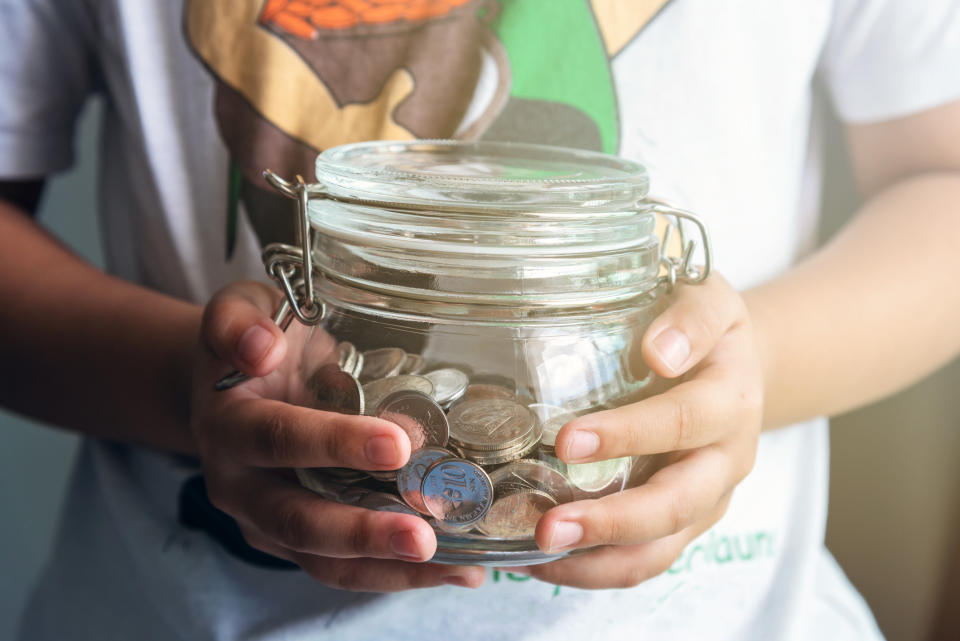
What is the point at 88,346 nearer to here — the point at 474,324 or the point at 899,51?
the point at 474,324

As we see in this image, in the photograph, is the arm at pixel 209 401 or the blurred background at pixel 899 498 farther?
the blurred background at pixel 899 498

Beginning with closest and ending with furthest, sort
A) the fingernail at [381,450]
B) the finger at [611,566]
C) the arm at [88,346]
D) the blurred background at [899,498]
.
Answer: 1. the fingernail at [381,450]
2. the finger at [611,566]
3. the arm at [88,346]
4. the blurred background at [899,498]

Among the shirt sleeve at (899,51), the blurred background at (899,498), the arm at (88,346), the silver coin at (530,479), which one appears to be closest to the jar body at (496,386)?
the silver coin at (530,479)

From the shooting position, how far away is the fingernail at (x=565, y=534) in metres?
0.33

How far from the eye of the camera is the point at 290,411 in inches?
13.9

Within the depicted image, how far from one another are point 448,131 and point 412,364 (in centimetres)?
26

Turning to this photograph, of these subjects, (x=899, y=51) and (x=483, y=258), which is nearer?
(x=483, y=258)

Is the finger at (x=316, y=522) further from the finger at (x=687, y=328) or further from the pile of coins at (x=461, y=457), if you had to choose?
the finger at (x=687, y=328)

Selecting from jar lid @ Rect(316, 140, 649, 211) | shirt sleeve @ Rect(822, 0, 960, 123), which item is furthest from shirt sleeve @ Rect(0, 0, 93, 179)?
shirt sleeve @ Rect(822, 0, 960, 123)

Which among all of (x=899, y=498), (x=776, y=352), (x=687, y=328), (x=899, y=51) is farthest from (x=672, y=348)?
(x=899, y=498)

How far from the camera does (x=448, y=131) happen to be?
58 cm

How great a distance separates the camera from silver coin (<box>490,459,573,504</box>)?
0.34 m

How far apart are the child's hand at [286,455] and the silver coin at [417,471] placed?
0.01 meters

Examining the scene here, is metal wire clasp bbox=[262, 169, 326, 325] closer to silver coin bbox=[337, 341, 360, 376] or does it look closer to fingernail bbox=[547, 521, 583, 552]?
silver coin bbox=[337, 341, 360, 376]
